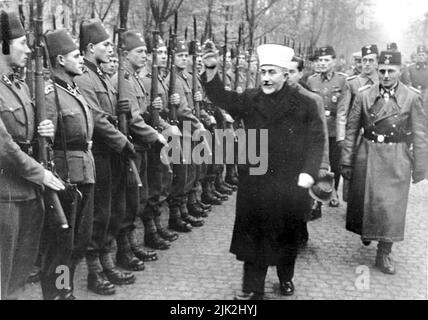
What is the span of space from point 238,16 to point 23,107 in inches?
527

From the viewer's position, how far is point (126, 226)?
542 cm

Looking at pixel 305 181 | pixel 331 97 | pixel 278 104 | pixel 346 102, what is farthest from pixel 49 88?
pixel 331 97

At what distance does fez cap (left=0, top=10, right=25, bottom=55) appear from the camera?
3.61m

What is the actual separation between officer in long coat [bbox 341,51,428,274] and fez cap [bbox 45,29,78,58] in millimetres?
3093

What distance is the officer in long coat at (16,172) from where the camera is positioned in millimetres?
3637

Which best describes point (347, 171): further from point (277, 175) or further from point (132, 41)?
point (132, 41)

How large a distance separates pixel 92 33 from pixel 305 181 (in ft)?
7.21

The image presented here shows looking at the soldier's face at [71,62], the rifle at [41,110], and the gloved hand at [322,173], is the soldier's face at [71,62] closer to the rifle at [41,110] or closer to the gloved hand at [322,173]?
the rifle at [41,110]

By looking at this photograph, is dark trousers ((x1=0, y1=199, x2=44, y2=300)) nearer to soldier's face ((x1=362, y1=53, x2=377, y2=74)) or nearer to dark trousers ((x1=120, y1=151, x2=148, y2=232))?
dark trousers ((x1=120, y1=151, x2=148, y2=232))

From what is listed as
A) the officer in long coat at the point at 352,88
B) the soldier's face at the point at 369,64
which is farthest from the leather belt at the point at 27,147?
the soldier's face at the point at 369,64

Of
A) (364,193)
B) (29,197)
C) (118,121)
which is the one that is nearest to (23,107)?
(29,197)

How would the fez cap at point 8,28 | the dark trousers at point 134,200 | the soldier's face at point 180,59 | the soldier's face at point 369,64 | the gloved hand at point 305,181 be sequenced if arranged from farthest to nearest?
1. the soldier's face at point 369,64
2. the soldier's face at point 180,59
3. the dark trousers at point 134,200
4. the gloved hand at point 305,181
5. the fez cap at point 8,28

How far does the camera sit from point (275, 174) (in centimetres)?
472

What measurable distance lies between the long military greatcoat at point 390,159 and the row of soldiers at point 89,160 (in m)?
2.04
